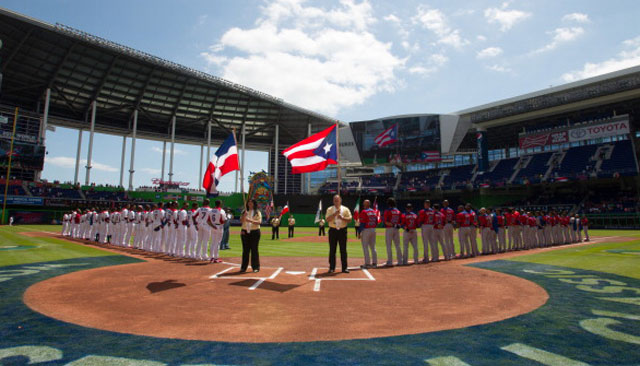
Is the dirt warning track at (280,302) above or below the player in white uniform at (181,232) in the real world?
below

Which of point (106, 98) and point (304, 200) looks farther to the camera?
point (304, 200)

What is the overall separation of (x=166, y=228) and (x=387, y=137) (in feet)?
162

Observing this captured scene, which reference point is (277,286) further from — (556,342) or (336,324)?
(556,342)

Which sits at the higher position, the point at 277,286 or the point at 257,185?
the point at 257,185

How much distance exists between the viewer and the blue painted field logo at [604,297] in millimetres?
4137

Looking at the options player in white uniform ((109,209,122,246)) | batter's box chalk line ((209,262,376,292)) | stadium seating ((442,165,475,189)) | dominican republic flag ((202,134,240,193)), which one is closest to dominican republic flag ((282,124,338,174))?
dominican republic flag ((202,134,240,193))

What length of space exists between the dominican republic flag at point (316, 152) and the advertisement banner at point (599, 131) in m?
47.0

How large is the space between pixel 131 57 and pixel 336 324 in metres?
53.5

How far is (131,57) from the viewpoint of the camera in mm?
46781

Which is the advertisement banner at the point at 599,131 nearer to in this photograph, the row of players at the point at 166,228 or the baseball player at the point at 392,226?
the baseball player at the point at 392,226

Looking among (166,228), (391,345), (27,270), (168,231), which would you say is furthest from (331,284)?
(166,228)

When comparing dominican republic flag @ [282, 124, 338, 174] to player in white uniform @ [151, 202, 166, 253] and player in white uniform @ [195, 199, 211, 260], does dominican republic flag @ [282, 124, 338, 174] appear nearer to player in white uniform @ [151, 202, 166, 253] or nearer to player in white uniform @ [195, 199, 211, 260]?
player in white uniform @ [195, 199, 211, 260]

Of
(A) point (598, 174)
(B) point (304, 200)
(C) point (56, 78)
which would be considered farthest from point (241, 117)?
(A) point (598, 174)

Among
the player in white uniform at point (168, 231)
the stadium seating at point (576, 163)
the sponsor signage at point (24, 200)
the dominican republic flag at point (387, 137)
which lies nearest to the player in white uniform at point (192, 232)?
the player in white uniform at point (168, 231)
